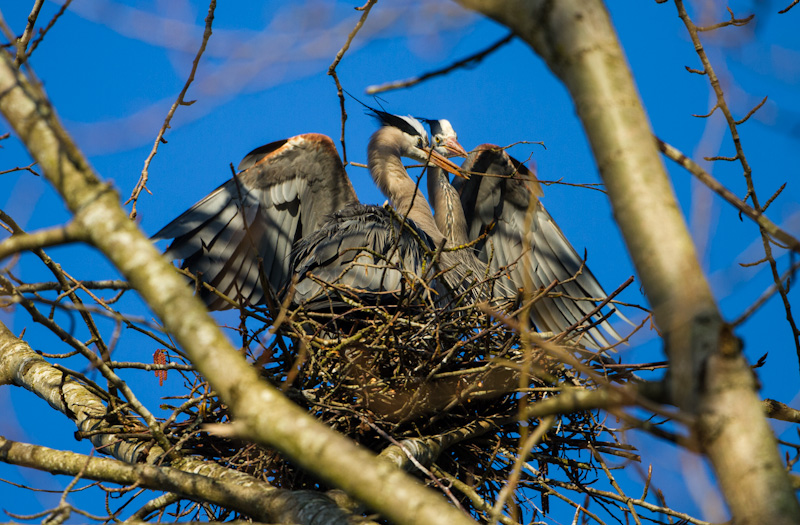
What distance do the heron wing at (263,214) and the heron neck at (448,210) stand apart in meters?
0.84

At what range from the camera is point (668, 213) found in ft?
2.80

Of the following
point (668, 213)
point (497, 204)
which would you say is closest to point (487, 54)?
point (668, 213)

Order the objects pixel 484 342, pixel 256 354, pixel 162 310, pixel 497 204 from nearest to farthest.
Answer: pixel 162 310
pixel 256 354
pixel 484 342
pixel 497 204

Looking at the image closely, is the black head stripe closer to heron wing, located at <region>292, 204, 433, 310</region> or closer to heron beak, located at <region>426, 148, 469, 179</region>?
heron beak, located at <region>426, 148, 469, 179</region>

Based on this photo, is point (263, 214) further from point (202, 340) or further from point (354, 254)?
point (202, 340)

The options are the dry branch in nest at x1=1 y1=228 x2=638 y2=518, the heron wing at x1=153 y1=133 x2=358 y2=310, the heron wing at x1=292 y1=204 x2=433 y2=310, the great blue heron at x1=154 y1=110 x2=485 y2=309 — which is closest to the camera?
the dry branch in nest at x1=1 y1=228 x2=638 y2=518

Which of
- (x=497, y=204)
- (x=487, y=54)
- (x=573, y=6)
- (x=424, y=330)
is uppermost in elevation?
(x=497, y=204)

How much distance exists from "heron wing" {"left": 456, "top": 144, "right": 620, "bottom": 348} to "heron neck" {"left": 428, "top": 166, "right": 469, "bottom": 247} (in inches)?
6.6

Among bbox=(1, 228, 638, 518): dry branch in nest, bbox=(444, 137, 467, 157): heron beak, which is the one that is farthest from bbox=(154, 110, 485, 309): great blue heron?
bbox=(444, 137, 467, 157): heron beak

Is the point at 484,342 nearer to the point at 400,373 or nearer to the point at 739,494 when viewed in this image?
the point at 400,373

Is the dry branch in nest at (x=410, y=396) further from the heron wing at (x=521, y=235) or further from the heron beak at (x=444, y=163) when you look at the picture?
the heron beak at (x=444, y=163)

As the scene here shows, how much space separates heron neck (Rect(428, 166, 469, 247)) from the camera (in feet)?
16.4

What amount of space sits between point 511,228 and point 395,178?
0.95 m

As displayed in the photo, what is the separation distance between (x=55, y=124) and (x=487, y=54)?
30.3 inches
